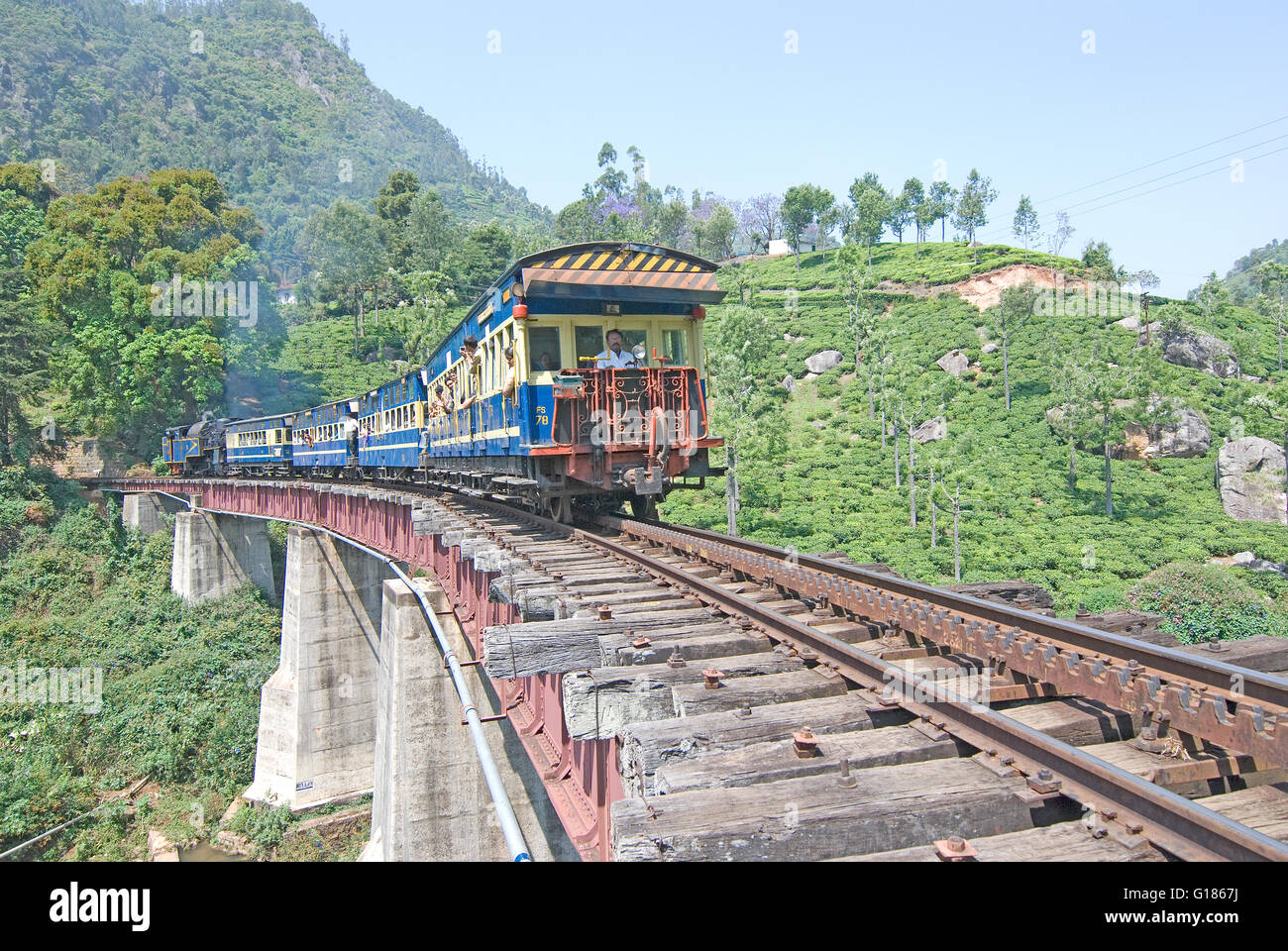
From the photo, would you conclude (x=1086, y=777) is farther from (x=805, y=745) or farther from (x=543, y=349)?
(x=543, y=349)

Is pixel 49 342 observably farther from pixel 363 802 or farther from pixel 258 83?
pixel 258 83

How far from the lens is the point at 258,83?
A: 192500 millimetres

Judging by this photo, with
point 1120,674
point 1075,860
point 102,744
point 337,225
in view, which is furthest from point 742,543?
point 337,225

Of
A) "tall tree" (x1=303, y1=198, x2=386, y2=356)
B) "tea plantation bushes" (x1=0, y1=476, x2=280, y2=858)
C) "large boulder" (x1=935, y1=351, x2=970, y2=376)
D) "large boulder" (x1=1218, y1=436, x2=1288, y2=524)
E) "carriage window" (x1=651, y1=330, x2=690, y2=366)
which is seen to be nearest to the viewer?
"carriage window" (x1=651, y1=330, x2=690, y2=366)

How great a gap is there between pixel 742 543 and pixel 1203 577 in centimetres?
1850

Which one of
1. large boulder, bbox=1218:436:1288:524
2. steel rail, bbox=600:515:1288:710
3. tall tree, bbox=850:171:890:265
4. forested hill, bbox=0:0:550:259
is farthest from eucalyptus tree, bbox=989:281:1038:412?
forested hill, bbox=0:0:550:259

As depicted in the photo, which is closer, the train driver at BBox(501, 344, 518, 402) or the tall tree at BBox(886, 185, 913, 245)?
the train driver at BBox(501, 344, 518, 402)

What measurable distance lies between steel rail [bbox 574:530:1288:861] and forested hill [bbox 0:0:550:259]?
349ft

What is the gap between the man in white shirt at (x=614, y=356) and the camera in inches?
400

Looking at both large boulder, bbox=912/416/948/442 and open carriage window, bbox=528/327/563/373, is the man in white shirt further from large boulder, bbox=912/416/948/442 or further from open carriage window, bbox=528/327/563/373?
large boulder, bbox=912/416/948/442

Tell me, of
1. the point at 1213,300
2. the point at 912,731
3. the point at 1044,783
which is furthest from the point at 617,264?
the point at 1213,300

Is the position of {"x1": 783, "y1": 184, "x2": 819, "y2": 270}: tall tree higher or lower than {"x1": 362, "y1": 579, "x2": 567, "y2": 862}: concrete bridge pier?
higher

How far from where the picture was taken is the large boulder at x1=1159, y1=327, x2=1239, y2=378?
146ft

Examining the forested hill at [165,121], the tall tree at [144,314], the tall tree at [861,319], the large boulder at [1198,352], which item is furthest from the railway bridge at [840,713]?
the forested hill at [165,121]
